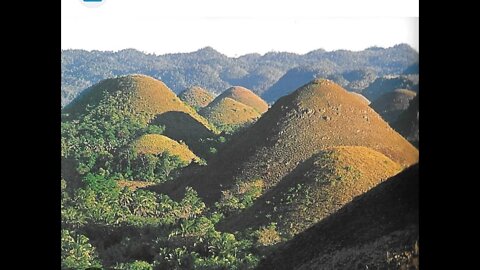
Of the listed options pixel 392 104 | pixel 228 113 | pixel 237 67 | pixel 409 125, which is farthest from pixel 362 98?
pixel 228 113

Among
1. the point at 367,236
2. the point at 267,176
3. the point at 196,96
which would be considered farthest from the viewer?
the point at 196,96

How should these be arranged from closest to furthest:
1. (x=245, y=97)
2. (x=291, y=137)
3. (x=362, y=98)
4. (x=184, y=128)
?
(x=362, y=98)
(x=291, y=137)
(x=245, y=97)
(x=184, y=128)

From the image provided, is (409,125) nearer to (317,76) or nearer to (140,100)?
(317,76)

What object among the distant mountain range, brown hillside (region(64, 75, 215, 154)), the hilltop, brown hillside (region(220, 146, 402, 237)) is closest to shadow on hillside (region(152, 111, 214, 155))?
brown hillside (region(64, 75, 215, 154))

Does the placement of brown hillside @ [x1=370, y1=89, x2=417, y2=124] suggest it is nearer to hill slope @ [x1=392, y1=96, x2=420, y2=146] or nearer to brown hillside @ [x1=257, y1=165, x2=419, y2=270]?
hill slope @ [x1=392, y1=96, x2=420, y2=146]

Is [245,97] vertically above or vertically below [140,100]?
below
